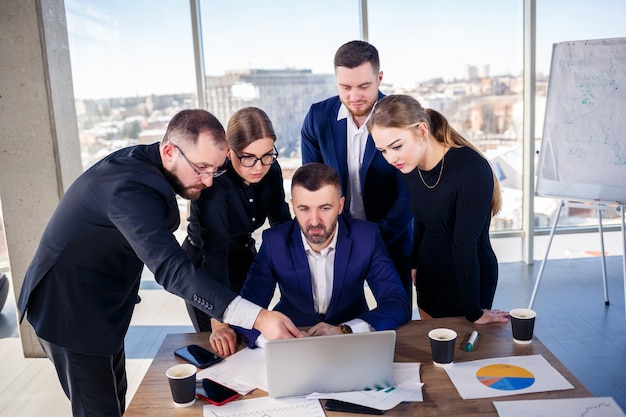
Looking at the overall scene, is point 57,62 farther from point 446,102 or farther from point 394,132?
point 446,102

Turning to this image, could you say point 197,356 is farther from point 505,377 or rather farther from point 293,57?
point 293,57

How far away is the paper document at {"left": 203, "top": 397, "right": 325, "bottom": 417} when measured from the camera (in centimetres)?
142

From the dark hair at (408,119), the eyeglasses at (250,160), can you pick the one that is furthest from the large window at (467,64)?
the eyeglasses at (250,160)

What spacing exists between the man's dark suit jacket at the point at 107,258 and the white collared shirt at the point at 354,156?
950 millimetres

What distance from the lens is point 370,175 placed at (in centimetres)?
258

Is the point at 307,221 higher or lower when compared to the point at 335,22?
lower

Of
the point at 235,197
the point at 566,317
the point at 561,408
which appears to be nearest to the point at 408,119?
the point at 235,197

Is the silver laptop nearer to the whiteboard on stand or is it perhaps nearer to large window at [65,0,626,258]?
the whiteboard on stand

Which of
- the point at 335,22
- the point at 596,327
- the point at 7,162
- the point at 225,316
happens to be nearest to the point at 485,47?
the point at 335,22

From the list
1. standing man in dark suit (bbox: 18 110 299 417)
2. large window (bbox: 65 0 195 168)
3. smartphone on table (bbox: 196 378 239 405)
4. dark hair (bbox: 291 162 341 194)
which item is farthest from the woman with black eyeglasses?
large window (bbox: 65 0 195 168)

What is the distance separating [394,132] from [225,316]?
2.91 feet

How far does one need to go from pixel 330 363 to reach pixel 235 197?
93 cm

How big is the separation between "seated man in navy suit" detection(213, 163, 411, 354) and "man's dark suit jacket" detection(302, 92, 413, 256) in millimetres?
440

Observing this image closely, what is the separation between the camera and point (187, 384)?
4.79 ft
